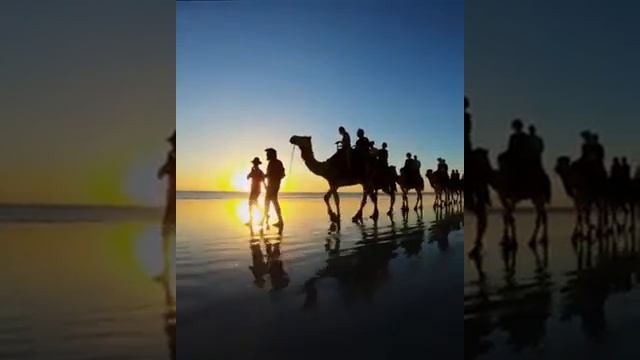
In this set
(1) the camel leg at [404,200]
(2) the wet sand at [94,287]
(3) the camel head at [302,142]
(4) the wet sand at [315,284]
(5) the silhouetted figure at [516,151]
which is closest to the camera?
(2) the wet sand at [94,287]

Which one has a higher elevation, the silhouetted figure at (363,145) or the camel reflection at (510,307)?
the silhouetted figure at (363,145)

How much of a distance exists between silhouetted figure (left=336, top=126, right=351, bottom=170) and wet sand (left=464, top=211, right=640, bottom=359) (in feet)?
2.49

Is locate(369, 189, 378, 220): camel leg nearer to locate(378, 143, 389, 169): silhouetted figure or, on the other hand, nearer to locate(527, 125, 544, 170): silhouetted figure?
locate(378, 143, 389, 169): silhouetted figure

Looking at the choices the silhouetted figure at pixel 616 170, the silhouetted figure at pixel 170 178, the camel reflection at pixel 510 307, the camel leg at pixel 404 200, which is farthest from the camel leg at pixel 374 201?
the silhouetted figure at pixel 616 170

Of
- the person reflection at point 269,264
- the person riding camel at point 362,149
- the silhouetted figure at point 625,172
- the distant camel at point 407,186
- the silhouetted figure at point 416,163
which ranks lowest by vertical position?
the person reflection at point 269,264

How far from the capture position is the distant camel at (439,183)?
351 cm

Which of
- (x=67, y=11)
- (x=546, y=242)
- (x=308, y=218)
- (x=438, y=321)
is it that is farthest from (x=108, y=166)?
(x=546, y=242)

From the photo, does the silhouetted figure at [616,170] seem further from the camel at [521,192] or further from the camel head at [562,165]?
the camel at [521,192]

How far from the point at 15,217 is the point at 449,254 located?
244cm

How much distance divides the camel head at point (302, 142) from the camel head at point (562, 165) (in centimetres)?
137

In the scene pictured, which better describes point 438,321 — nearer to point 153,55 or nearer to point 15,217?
point 153,55

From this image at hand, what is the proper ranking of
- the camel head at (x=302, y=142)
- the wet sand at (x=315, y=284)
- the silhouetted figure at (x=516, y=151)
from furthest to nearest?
1. the camel head at (x=302, y=142)
2. the silhouetted figure at (x=516, y=151)
3. the wet sand at (x=315, y=284)

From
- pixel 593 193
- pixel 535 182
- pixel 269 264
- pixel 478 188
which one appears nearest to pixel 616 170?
pixel 593 193

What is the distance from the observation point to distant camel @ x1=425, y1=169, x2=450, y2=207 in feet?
11.5
